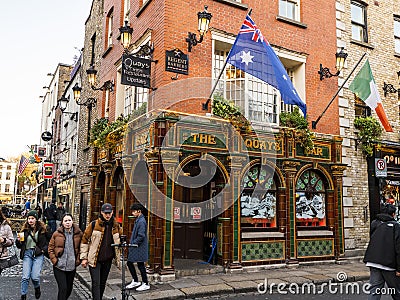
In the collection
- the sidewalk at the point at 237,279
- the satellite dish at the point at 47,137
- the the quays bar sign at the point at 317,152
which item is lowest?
the sidewalk at the point at 237,279

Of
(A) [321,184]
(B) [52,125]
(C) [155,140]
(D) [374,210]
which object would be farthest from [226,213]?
(B) [52,125]

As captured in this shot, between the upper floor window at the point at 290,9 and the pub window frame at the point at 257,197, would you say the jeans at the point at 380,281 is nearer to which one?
the pub window frame at the point at 257,197

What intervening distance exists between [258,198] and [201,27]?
16.8 ft

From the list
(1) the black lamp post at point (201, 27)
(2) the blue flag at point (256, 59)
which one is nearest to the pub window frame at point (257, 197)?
(2) the blue flag at point (256, 59)

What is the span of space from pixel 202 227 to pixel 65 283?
5.49m

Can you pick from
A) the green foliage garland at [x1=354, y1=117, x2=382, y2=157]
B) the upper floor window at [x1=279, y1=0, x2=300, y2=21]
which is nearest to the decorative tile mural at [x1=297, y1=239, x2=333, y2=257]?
the green foliage garland at [x1=354, y1=117, x2=382, y2=157]

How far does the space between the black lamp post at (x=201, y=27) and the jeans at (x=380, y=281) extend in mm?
6720

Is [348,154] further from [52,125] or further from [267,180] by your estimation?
[52,125]

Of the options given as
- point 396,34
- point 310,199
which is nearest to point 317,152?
point 310,199

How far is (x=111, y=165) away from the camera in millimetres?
12070

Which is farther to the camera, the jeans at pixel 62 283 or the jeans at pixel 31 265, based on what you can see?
the jeans at pixel 31 265

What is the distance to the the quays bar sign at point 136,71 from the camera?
9.30 meters

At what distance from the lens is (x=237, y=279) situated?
867 centimetres

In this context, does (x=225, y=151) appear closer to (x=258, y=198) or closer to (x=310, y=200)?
(x=258, y=198)
